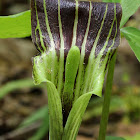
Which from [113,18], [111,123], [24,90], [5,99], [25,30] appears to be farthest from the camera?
[24,90]

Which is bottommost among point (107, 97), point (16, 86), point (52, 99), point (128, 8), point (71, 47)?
point (16, 86)

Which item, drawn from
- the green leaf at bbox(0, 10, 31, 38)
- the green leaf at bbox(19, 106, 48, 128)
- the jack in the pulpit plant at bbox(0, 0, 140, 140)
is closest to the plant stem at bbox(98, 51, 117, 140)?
the jack in the pulpit plant at bbox(0, 0, 140, 140)

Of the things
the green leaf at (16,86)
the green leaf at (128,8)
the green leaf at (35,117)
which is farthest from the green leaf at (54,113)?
the green leaf at (16,86)

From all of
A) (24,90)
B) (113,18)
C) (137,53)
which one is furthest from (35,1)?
(24,90)

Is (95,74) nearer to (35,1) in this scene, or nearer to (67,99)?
(67,99)

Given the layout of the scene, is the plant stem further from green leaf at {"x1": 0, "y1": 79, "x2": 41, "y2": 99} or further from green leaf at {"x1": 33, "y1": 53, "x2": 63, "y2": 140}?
green leaf at {"x1": 0, "y1": 79, "x2": 41, "y2": 99}

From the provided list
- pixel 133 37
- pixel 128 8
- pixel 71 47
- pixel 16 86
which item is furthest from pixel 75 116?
pixel 16 86

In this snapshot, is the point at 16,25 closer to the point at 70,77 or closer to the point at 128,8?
the point at 70,77

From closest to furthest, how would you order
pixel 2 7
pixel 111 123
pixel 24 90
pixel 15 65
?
pixel 111 123
pixel 24 90
pixel 15 65
pixel 2 7
